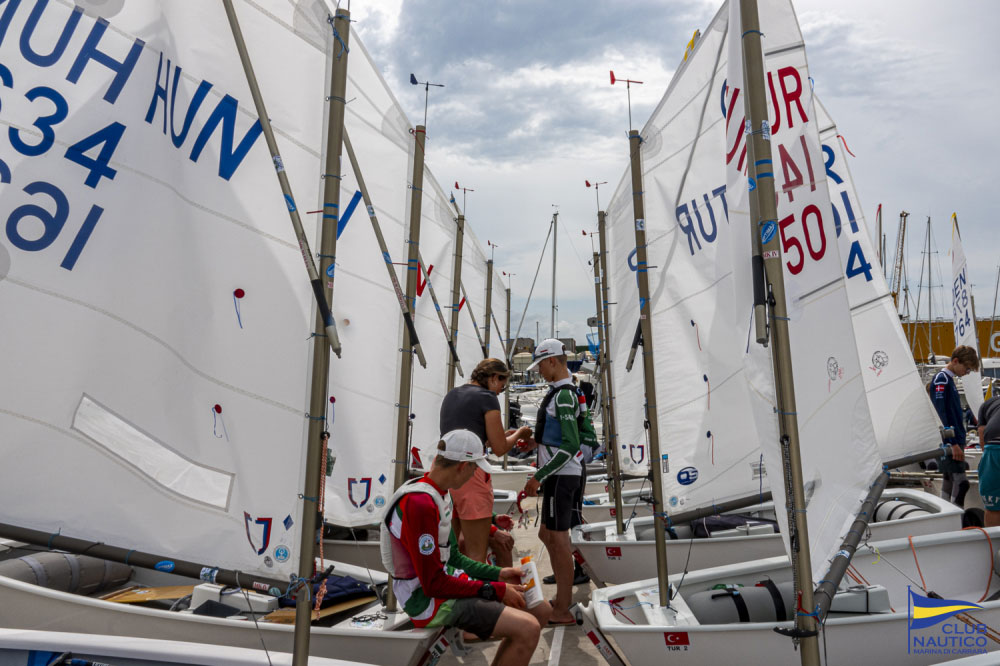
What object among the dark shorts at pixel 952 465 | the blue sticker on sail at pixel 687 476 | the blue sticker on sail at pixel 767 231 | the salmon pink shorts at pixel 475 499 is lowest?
the salmon pink shorts at pixel 475 499

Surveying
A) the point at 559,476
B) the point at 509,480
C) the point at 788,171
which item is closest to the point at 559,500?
the point at 559,476

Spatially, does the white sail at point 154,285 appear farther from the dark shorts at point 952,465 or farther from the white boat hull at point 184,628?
the dark shorts at point 952,465

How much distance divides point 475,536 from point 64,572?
2.09 metres

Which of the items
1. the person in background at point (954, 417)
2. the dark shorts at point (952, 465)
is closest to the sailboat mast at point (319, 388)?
the person in background at point (954, 417)

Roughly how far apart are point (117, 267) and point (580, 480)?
2.70m

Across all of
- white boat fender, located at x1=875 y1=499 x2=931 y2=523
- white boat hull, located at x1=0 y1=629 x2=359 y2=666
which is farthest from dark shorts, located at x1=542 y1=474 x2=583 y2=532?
white boat fender, located at x1=875 y1=499 x2=931 y2=523

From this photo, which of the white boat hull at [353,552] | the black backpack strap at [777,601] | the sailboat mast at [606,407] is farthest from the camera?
the sailboat mast at [606,407]

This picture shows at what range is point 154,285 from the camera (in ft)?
7.89

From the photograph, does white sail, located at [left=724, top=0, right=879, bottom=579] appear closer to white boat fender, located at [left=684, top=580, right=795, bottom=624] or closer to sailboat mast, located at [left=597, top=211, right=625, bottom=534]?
white boat fender, located at [left=684, top=580, right=795, bottom=624]

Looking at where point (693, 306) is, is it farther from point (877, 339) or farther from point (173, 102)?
point (173, 102)

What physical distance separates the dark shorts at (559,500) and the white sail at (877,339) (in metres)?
2.73

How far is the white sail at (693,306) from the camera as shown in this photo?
12.9ft

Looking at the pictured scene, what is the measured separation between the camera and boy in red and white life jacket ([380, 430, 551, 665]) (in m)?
2.47

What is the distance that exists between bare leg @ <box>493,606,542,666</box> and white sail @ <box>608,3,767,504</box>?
5.36ft
